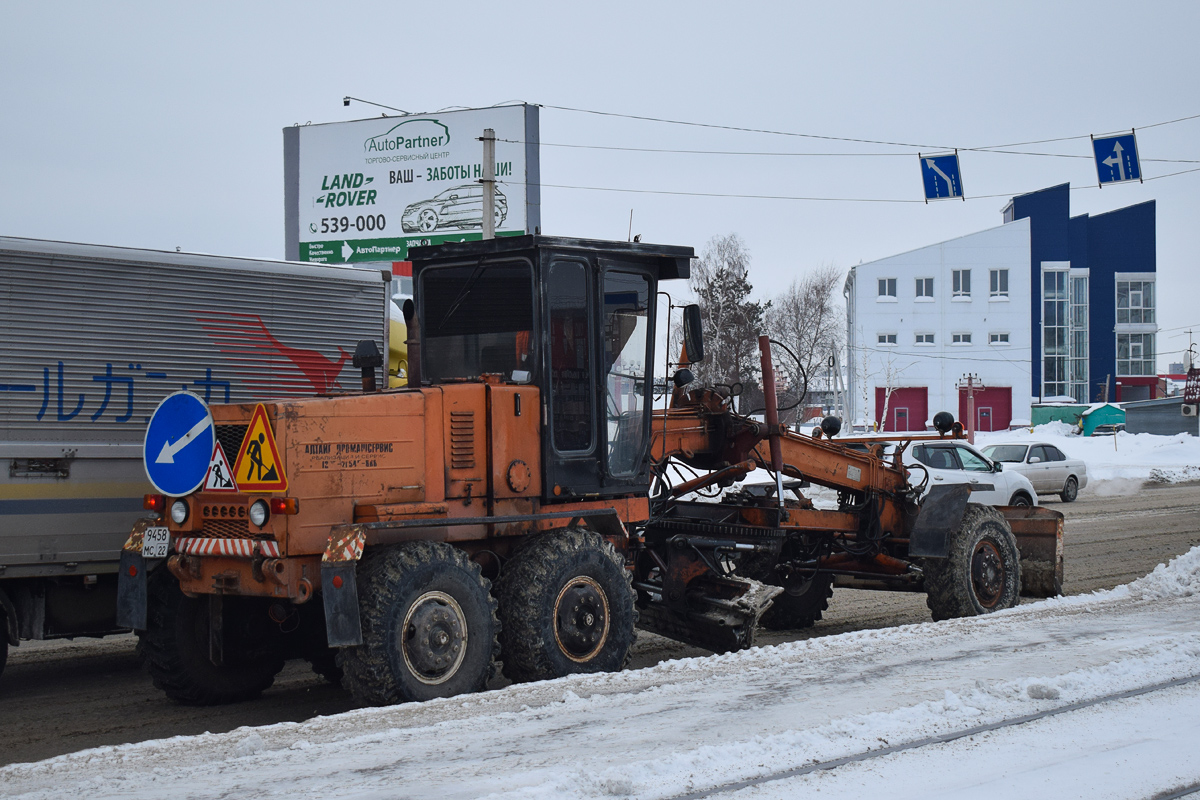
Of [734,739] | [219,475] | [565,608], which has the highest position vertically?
[219,475]

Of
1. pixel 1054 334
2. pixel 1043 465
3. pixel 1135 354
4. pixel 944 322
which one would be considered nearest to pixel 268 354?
pixel 1043 465

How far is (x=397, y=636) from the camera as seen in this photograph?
6672 millimetres

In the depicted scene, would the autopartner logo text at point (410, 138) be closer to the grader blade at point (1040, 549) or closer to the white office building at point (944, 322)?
the grader blade at point (1040, 549)

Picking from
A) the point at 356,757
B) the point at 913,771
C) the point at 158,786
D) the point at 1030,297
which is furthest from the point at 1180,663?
the point at 1030,297

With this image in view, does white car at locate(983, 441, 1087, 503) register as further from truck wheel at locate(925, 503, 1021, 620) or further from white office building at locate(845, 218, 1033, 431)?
white office building at locate(845, 218, 1033, 431)

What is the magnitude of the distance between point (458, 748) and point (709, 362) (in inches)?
1557

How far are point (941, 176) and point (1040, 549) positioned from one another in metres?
10.2

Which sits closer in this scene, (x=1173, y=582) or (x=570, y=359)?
(x=570, y=359)

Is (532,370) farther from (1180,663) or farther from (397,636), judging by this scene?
(1180,663)

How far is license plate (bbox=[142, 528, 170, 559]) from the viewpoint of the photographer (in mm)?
7102

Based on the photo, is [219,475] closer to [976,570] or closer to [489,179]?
[976,570]

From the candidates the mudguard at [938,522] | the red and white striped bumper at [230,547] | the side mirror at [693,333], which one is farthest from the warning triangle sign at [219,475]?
the mudguard at [938,522]

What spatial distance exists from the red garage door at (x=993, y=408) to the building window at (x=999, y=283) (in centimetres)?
521

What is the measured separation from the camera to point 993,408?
63219 mm
